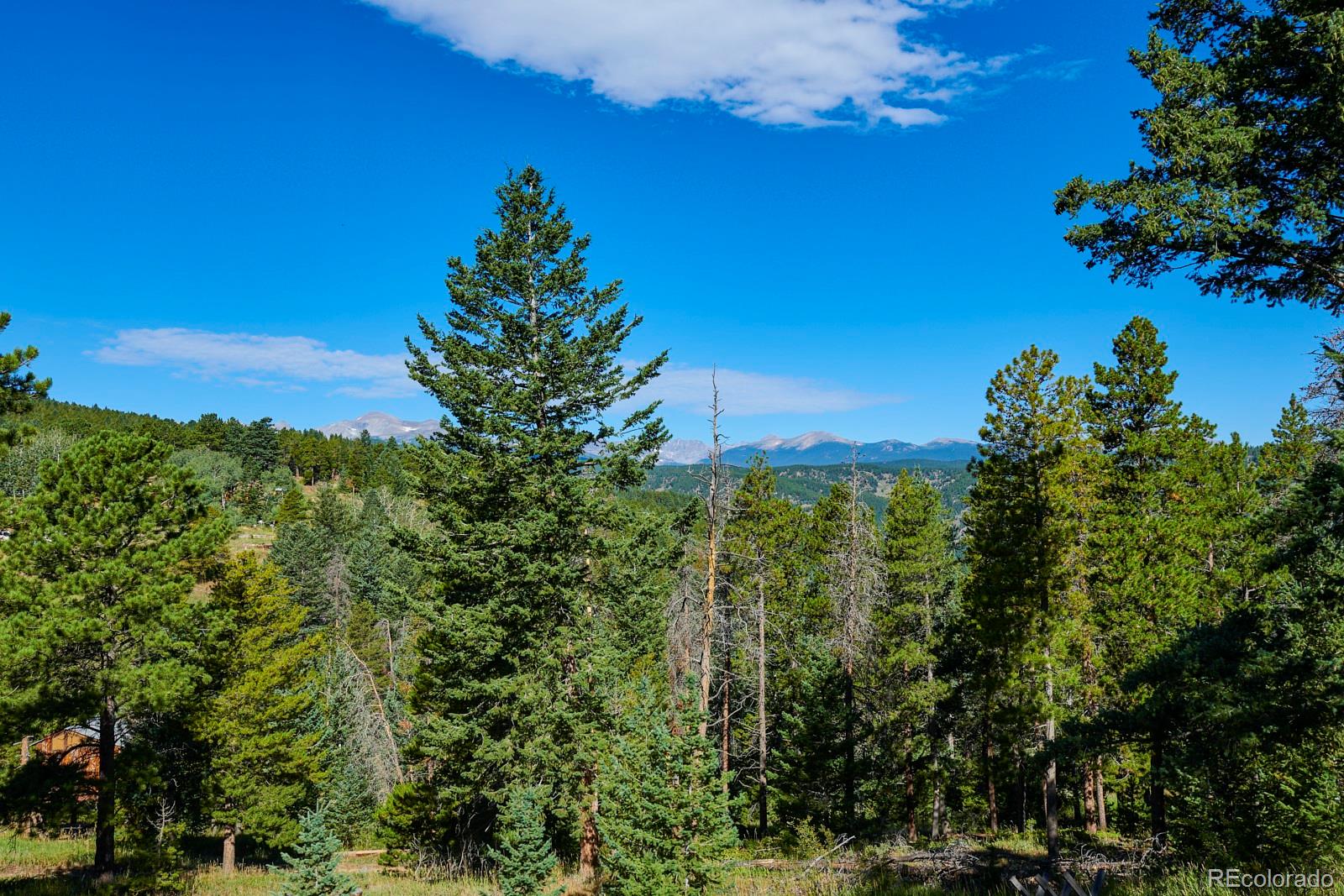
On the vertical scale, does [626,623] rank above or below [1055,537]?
below

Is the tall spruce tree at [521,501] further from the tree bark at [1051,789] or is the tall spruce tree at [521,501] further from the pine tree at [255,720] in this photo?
the tree bark at [1051,789]

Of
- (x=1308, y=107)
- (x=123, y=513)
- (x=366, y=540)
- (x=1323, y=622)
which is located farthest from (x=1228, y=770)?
(x=366, y=540)

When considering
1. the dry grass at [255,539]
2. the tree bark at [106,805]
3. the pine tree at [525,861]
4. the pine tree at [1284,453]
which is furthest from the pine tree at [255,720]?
the dry grass at [255,539]

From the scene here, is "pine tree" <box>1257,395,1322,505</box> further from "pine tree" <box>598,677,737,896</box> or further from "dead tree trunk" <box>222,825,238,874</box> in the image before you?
"dead tree trunk" <box>222,825,238,874</box>

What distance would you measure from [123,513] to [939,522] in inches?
1268

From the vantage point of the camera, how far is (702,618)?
17.6 m

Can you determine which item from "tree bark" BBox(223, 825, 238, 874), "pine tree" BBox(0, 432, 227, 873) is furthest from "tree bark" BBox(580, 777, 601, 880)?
"tree bark" BBox(223, 825, 238, 874)

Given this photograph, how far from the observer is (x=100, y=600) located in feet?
46.9

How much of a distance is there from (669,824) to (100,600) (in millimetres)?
13263

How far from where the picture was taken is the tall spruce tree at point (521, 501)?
1410cm

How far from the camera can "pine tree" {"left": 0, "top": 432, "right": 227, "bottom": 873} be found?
44.7 feet

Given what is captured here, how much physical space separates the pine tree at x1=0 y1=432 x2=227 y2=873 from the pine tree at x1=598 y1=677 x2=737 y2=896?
35.0 ft

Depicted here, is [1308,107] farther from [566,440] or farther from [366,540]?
[366,540]

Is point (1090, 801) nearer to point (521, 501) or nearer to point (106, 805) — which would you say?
point (521, 501)
